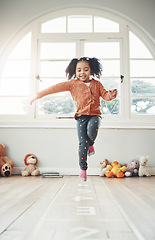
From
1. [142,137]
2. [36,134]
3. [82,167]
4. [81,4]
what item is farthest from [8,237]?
[81,4]

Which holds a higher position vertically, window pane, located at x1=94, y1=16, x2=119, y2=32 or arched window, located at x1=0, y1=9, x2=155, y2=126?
window pane, located at x1=94, y1=16, x2=119, y2=32

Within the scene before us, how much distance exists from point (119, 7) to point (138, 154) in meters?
1.93

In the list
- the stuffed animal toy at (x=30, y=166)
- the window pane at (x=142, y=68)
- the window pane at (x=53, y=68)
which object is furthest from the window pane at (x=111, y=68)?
the stuffed animal toy at (x=30, y=166)

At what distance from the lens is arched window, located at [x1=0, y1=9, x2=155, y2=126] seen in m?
2.81

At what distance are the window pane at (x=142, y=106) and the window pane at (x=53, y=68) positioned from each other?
980 millimetres

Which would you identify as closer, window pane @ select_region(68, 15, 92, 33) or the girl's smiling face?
the girl's smiling face

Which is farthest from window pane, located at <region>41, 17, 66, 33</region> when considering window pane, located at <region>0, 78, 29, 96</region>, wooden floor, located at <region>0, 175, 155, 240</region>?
wooden floor, located at <region>0, 175, 155, 240</region>

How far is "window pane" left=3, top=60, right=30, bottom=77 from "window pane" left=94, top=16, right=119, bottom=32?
1.04 meters

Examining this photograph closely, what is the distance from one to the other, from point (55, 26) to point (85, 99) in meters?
1.57

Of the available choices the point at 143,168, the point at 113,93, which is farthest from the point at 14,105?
the point at 143,168

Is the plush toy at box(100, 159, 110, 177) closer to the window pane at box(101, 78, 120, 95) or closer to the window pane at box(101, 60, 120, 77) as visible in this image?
the window pane at box(101, 78, 120, 95)

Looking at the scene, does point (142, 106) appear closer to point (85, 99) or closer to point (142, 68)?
point (142, 68)

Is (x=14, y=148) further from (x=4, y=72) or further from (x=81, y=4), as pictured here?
(x=81, y=4)

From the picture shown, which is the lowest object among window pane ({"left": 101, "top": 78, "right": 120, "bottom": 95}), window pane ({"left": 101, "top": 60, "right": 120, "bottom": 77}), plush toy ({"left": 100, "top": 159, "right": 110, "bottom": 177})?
plush toy ({"left": 100, "top": 159, "right": 110, "bottom": 177})
